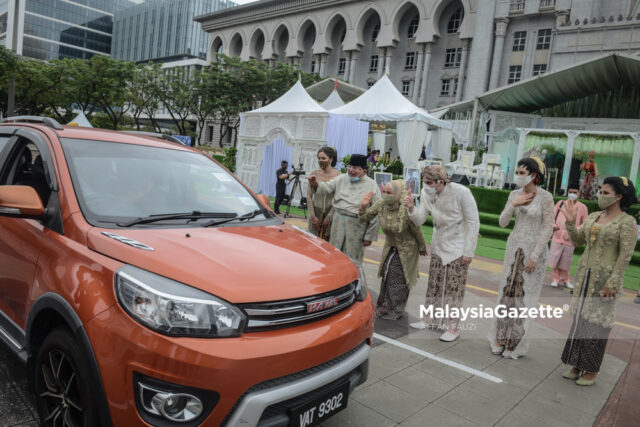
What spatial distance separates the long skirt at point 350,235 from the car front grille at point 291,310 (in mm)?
2840

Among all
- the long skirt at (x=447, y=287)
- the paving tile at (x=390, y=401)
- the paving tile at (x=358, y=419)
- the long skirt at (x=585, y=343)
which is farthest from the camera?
the long skirt at (x=447, y=287)

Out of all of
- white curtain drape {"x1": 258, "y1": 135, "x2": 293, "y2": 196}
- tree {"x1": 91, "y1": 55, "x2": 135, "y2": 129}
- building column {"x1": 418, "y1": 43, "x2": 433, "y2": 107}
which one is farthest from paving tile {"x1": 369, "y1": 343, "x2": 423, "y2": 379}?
building column {"x1": 418, "y1": 43, "x2": 433, "y2": 107}

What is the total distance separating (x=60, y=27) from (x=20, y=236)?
327 ft

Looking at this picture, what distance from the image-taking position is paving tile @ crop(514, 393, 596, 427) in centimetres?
335

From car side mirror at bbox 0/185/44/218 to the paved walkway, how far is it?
4.09ft

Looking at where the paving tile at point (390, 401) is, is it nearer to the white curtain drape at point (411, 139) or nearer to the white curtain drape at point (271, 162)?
the white curtain drape at point (411, 139)

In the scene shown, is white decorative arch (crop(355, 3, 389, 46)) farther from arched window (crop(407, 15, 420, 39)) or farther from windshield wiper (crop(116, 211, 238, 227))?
windshield wiper (crop(116, 211, 238, 227))

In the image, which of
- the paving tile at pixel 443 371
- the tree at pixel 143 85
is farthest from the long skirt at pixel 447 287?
the tree at pixel 143 85

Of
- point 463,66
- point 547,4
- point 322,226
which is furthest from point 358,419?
point 463,66

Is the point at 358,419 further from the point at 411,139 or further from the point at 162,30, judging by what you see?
the point at 162,30

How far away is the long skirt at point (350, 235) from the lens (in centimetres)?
535

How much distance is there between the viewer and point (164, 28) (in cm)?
8012

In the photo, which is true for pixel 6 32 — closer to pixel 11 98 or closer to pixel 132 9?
pixel 132 9

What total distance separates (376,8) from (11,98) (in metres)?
34.9
